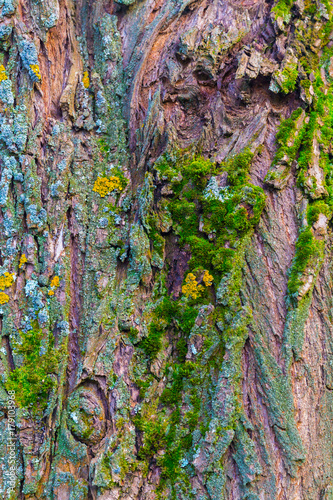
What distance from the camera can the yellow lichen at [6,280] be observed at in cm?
A: 522

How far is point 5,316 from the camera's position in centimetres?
517

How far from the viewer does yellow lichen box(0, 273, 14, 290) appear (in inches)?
206

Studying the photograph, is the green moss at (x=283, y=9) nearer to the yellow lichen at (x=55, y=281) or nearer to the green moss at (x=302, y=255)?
the green moss at (x=302, y=255)

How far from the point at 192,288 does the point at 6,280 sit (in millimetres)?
2443

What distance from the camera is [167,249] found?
18.1ft

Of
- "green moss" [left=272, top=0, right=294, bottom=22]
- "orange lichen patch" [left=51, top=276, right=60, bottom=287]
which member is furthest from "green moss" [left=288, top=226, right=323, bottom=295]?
"green moss" [left=272, top=0, right=294, bottom=22]

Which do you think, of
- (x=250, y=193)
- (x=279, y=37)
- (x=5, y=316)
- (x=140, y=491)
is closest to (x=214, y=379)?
(x=140, y=491)

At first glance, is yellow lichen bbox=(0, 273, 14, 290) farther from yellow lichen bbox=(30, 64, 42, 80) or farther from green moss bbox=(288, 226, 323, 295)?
green moss bbox=(288, 226, 323, 295)

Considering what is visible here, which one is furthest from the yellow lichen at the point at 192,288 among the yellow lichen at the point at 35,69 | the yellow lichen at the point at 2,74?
the yellow lichen at the point at 2,74

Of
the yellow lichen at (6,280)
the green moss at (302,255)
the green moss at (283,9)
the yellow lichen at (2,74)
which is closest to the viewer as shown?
the green moss at (302,255)

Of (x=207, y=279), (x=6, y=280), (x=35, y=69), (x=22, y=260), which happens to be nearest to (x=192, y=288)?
(x=207, y=279)

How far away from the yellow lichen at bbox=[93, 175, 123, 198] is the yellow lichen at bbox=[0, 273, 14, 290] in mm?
1694

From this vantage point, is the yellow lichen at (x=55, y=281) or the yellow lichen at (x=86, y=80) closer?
the yellow lichen at (x=55, y=281)

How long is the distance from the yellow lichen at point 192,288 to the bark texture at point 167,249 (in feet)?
0.06
